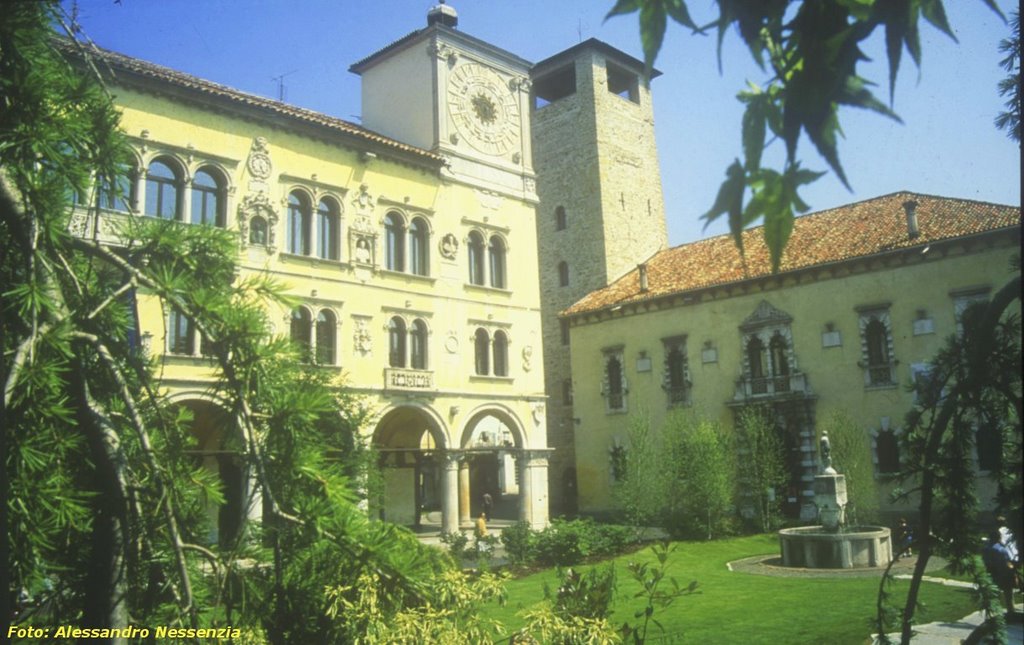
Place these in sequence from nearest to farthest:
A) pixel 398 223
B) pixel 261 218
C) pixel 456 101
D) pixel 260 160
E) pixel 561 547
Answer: pixel 561 547 < pixel 261 218 < pixel 260 160 < pixel 398 223 < pixel 456 101

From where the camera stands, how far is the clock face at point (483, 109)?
25.0 metres

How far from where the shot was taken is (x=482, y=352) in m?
24.9

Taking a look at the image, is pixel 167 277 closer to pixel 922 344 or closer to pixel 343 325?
pixel 343 325

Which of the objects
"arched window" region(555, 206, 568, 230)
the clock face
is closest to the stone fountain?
the clock face

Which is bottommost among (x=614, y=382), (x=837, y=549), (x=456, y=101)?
(x=837, y=549)

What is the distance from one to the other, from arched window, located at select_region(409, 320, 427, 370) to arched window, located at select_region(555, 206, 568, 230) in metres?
16.9

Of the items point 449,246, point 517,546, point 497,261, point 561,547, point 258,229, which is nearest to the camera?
point 517,546

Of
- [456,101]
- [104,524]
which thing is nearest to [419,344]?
[456,101]

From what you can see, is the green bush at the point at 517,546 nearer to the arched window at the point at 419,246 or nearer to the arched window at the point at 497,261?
the arched window at the point at 419,246

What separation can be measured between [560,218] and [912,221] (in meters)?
17.2

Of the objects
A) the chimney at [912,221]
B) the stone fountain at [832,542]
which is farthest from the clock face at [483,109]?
the stone fountain at [832,542]

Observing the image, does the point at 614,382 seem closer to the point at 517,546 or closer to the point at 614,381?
the point at 614,381

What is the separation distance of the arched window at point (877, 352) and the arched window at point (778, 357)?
9.08 feet

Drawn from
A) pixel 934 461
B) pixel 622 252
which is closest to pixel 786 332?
pixel 622 252
